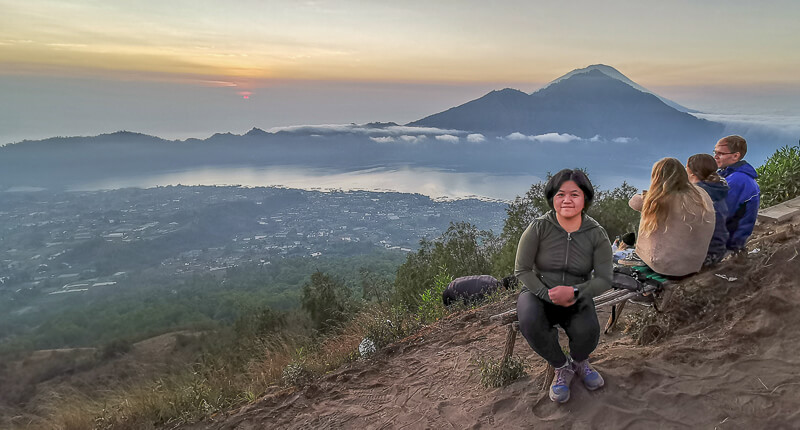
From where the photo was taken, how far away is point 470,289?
7.01 meters

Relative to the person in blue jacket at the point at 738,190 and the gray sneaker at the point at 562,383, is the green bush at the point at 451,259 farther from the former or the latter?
the gray sneaker at the point at 562,383

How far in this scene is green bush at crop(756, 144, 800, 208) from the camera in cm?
709

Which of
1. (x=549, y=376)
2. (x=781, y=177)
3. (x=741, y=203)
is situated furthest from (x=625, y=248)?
(x=781, y=177)

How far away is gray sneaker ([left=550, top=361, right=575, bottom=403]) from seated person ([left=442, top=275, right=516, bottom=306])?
12.5ft

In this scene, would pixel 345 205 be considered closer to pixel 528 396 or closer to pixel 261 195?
pixel 261 195

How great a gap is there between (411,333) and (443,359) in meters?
1.28

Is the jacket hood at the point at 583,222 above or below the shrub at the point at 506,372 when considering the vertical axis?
above

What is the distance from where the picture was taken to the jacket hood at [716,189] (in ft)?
12.0

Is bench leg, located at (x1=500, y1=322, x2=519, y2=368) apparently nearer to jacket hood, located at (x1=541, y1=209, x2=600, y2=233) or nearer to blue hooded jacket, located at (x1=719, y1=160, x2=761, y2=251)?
jacket hood, located at (x1=541, y1=209, x2=600, y2=233)

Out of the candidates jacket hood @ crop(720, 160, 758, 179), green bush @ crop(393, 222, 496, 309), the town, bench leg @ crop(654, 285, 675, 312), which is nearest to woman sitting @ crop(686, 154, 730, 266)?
jacket hood @ crop(720, 160, 758, 179)

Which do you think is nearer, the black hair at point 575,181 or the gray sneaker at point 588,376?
the black hair at point 575,181

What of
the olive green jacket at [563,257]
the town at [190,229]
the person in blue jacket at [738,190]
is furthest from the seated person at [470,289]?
the town at [190,229]

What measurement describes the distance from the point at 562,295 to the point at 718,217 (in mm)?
2218

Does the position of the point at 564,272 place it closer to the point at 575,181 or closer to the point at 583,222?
the point at 583,222
